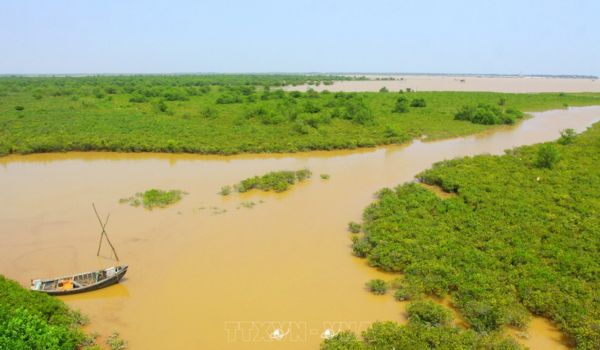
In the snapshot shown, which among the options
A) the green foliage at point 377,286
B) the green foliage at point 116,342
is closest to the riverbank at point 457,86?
the green foliage at point 377,286

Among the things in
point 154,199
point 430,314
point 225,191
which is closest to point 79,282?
point 154,199

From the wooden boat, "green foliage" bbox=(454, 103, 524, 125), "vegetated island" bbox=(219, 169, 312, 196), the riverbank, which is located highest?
the riverbank

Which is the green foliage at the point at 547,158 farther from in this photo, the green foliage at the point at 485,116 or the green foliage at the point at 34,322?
the green foliage at the point at 34,322

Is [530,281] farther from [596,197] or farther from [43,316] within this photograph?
[43,316]

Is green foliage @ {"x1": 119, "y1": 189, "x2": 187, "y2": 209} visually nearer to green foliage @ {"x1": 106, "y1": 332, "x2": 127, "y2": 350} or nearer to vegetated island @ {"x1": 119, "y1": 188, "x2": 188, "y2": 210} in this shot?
vegetated island @ {"x1": 119, "y1": 188, "x2": 188, "y2": 210}

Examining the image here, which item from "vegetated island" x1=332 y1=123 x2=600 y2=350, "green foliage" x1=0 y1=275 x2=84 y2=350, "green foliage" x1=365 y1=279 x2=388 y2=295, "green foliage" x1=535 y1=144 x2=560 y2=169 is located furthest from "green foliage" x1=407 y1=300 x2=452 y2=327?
"green foliage" x1=535 y1=144 x2=560 y2=169

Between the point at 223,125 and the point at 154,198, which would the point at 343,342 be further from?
the point at 223,125

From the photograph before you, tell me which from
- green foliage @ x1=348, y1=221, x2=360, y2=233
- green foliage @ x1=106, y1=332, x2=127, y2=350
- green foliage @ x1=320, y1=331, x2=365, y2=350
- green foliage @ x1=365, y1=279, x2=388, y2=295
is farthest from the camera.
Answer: green foliage @ x1=348, y1=221, x2=360, y2=233
